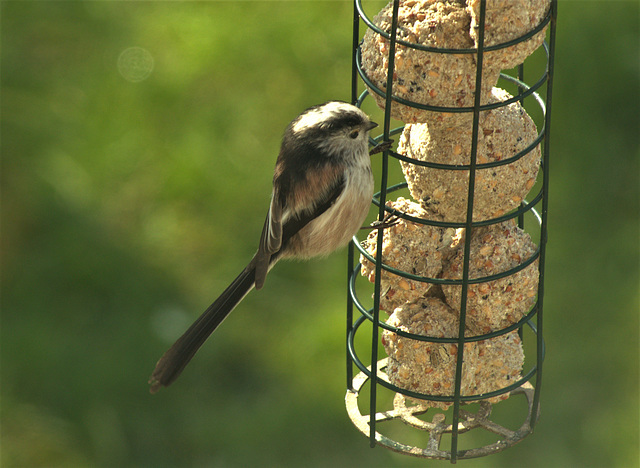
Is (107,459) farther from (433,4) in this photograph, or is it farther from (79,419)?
(433,4)

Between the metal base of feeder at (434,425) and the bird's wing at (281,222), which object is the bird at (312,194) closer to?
the bird's wing at (281,222)

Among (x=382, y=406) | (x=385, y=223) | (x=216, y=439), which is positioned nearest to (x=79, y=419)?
(x=216, y=439)

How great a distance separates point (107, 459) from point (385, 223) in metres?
2.62

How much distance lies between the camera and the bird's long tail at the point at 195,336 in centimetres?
368

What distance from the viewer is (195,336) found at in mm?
3770

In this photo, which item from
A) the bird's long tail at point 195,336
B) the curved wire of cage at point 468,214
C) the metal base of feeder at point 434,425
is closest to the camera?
the curved wire of cage at point 468,214

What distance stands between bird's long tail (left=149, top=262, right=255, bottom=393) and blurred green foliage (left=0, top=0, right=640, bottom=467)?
1.67 meters

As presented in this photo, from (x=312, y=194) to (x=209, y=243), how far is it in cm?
252

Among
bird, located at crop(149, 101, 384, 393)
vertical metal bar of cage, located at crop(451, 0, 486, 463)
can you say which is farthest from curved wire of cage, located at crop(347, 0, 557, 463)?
bird, located at crop(149, 101, 384, 393)

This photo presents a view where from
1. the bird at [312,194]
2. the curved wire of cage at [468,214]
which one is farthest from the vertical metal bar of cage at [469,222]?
the bird at [312,194]

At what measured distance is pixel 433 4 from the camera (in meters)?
3.17

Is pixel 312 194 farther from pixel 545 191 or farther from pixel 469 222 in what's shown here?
pixel 545 191

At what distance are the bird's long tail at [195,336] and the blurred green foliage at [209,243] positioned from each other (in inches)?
65.6

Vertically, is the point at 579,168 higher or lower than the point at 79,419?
higher
